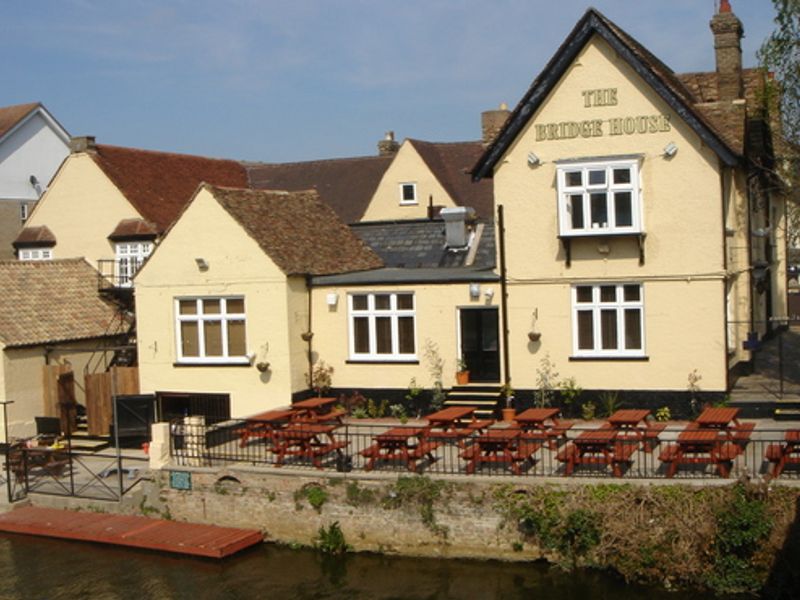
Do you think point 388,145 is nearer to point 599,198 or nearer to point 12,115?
point 12,115

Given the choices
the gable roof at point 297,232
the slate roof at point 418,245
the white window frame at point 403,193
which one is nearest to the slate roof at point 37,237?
the gable roof at point 297,232

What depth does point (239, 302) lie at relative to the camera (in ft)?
86.3

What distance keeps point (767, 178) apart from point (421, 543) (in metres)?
17.1

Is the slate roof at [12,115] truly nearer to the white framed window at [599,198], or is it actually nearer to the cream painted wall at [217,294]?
the cream painted wall at [217,294]

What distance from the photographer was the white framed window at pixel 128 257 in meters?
33.5

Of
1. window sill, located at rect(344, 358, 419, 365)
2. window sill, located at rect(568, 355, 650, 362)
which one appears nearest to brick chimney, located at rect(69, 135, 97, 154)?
window sill, located at rect(344, 358, 419, 365)

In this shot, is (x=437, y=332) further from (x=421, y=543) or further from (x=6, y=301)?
(x=6, y=301)

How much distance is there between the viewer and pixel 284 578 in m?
17.8

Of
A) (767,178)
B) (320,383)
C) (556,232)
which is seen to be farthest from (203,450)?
(767,178)

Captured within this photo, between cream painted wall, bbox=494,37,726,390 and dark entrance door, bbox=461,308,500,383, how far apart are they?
77 centimetres

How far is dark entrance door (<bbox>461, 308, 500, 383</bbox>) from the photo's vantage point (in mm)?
25266

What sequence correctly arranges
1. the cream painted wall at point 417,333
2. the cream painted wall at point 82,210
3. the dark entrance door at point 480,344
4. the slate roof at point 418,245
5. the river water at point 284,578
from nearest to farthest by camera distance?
the river water at point 284,578 → the cream painted wall at point 417,333 → the dark entrance door at point 480,344 → the slate roof at point 418,245 → the cream painted wall at point 82,210

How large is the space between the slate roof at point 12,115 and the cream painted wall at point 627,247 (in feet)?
102

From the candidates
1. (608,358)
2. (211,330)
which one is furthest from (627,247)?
(211,330)
